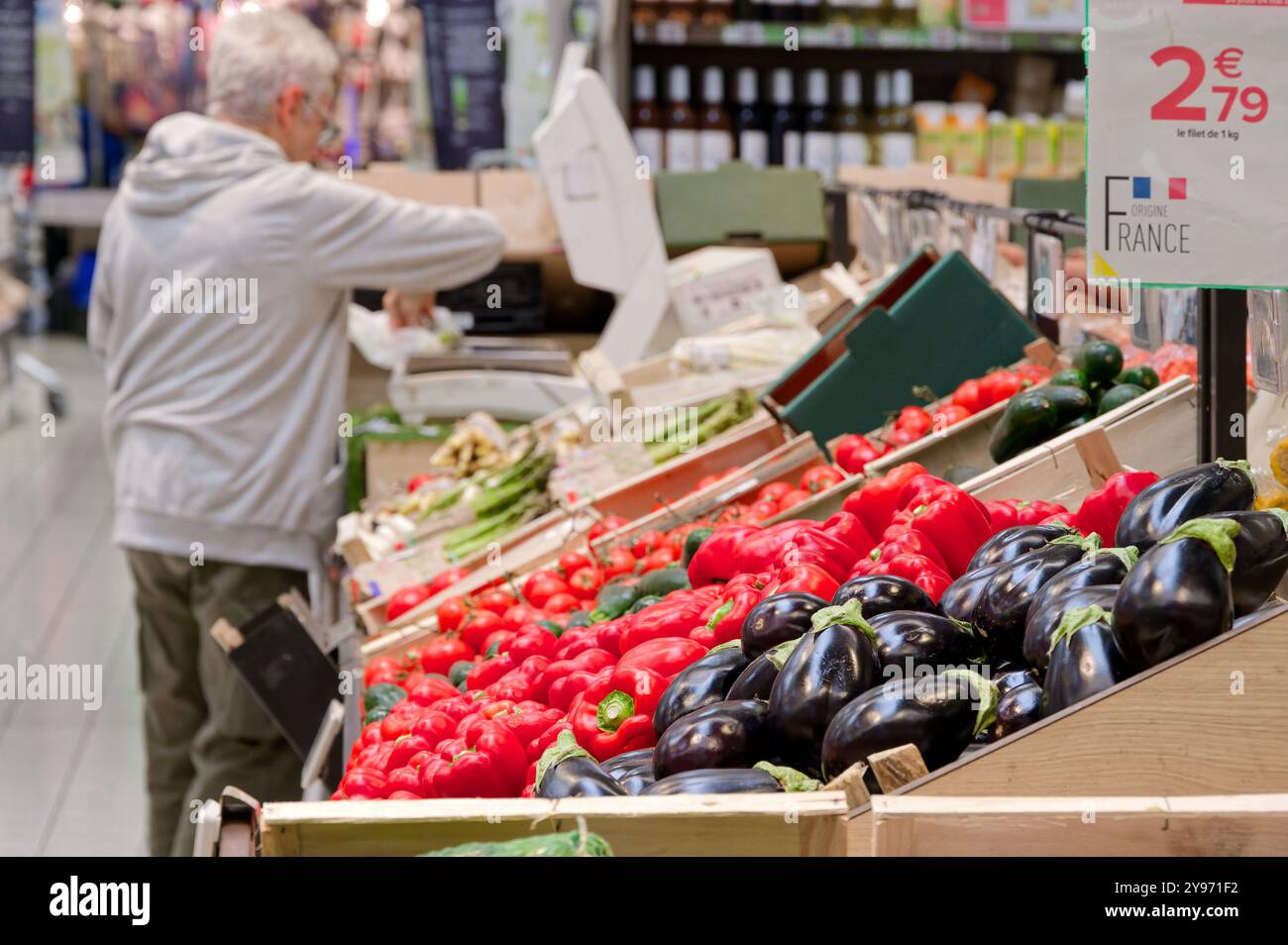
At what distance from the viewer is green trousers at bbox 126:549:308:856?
12.0 ft

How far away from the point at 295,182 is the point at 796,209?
2380 millimetres

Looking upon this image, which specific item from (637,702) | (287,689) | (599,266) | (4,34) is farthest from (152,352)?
(4,34)

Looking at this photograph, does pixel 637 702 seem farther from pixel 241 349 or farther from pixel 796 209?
pixel 796 209

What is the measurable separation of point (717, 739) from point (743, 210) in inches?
164

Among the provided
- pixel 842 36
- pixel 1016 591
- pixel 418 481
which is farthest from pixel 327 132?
pixel 842 36

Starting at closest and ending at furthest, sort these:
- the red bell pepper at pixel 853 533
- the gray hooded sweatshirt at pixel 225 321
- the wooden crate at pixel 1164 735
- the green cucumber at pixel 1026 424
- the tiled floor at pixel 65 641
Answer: the wooden crate at pixel 1164 735
the red bell pepper at pixel 853 533
the green cucumber at pixel 1026 424
the gray hooded sweatshirt at pixel 225 321
the tiled floor at pixel 65 641

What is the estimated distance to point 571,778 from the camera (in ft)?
4.49

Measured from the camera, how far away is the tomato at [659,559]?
8.54ft

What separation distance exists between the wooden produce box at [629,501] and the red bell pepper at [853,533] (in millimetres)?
806

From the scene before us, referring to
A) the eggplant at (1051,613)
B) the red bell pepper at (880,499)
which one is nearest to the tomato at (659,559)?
the red bell pepper at (880,499)

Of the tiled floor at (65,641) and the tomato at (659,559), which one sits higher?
the tomato at (659,559)

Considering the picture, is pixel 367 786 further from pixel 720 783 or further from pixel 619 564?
pixel 619 564

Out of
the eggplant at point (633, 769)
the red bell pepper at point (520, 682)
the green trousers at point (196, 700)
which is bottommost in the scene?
the green trousers at point (196, 700)

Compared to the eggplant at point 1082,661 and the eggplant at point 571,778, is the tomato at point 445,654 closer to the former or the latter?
the eggplant at point 571,778
